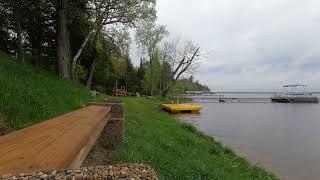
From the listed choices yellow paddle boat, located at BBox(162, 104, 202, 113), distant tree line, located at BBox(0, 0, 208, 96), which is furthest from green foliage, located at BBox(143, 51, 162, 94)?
distant tree line, located at BBox(0, 0, 208, 96)

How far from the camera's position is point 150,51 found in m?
72.7

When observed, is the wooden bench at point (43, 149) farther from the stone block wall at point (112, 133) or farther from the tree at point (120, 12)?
the tree at point (120, 12)

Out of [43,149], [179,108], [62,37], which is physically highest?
[62,37]

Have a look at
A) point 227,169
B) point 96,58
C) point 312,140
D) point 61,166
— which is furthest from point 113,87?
point 61,166

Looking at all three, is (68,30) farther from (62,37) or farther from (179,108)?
(179,108)

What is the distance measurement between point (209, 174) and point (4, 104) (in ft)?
13.8

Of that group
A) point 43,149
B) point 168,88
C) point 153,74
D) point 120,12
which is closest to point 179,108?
point 120,12

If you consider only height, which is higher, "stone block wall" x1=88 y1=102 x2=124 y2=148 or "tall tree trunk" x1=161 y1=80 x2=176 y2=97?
"tall tree trunk" x1=161 y1=80 x2=176 y2=97

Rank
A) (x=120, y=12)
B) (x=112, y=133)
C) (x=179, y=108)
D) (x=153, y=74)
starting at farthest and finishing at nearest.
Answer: (x=153, y=74)
(x=179, y=108)
(x=120, y=12)
(x=112, y=133)

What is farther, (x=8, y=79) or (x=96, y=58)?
(x=96, y=58)

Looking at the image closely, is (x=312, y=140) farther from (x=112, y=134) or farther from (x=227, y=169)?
(x=112, y=134)

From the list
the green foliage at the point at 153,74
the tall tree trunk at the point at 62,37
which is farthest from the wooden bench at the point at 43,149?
the green foliage at the point at 153,74

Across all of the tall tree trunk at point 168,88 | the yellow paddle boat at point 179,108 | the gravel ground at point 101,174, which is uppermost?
the tall tree trunk at point 168,88

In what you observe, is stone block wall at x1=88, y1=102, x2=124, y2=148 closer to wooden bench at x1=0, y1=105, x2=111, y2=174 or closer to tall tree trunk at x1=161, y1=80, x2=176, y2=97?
wooden bench at x1=0, y1=105, x2=111, y2=174
